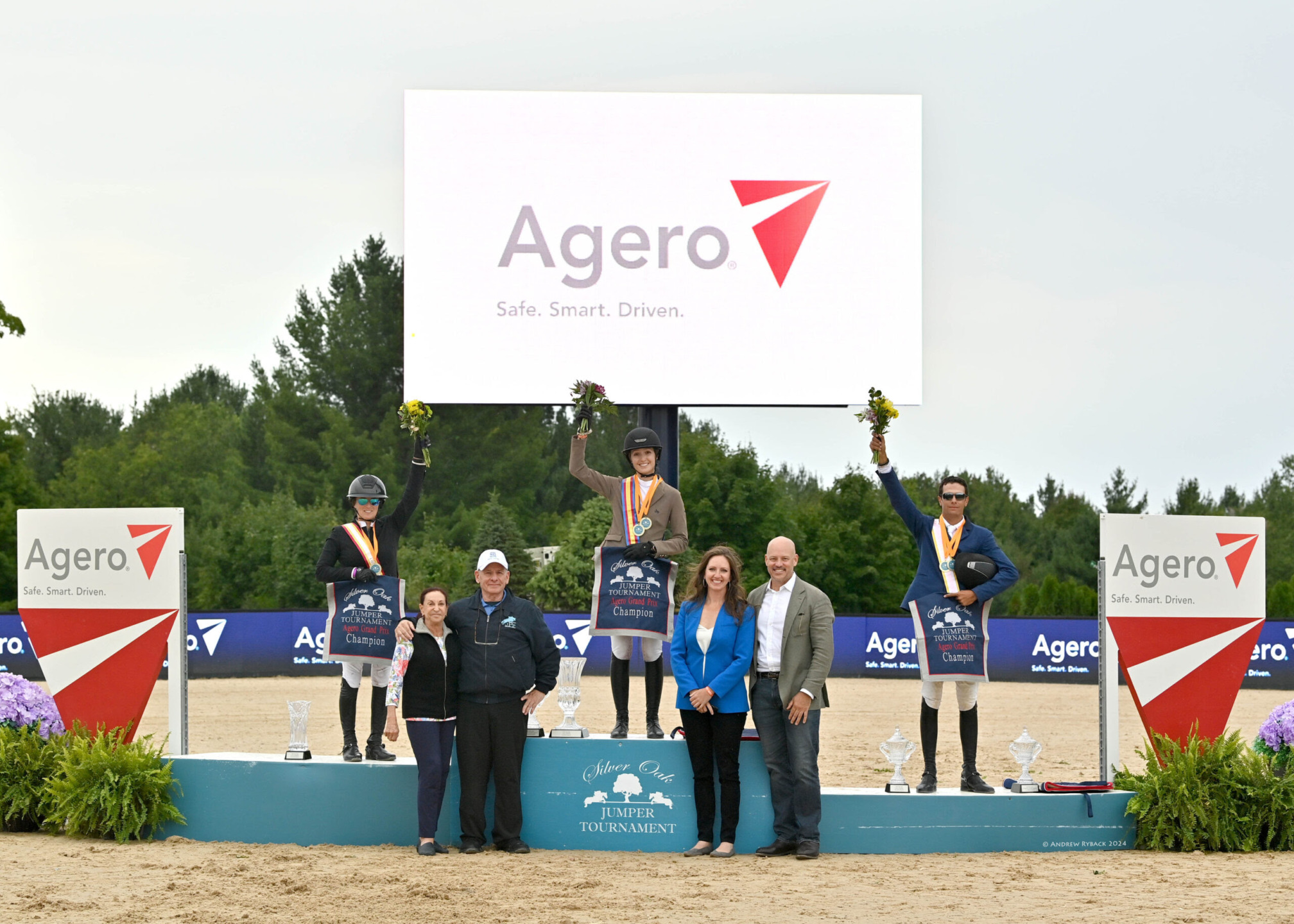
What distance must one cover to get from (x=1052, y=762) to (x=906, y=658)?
26.7ft

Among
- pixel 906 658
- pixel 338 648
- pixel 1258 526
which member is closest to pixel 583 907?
pixel 338 648

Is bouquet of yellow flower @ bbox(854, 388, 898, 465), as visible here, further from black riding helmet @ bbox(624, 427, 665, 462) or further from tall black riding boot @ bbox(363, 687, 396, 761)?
tall black riding boot @ bbox(363, 687, 396, 761)

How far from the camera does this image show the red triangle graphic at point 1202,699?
25.0 ft

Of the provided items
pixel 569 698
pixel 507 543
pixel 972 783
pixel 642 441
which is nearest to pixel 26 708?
pixel 569 698

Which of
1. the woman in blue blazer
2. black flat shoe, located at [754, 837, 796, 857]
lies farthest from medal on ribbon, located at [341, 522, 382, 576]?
black flat shoe, located at [754, 837, 796, 857]

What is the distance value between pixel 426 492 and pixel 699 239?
25484mm

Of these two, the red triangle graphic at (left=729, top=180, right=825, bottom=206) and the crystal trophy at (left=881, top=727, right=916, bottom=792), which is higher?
the red triangle graphic at (left=729, top=180, right=825, bottom=206)

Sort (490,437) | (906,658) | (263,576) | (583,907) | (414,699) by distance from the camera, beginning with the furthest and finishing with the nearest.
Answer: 1. (490,437)
2. (263,576)
3. (906,658)
4. (414,699)
5. (583,907)

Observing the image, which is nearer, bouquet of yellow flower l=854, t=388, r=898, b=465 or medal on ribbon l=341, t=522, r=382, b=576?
bouquet of yellow flower l=854, t=388, r=898, b=465

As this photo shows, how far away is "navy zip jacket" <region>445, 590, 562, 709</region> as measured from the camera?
23.3 feet

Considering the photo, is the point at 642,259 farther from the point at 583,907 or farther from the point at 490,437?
the point at 490,437

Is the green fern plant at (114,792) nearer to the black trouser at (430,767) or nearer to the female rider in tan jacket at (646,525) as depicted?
the black trouser at (430,767)

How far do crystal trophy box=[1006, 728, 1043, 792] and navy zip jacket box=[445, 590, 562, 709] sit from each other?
8.23 feet

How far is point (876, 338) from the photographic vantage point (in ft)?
45.0
